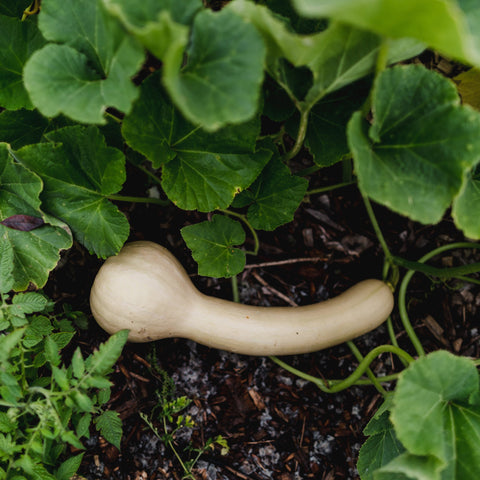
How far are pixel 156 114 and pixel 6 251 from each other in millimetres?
518

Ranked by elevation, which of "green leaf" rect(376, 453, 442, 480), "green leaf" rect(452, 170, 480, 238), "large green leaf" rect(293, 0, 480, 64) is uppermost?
"large green leaf" rect(293, 0, 480, 64)

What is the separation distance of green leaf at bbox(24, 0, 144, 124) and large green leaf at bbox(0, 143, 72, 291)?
12.1 inches

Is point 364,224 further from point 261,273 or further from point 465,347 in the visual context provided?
point 465,347

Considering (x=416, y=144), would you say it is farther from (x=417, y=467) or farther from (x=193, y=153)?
(x=417, y=467)

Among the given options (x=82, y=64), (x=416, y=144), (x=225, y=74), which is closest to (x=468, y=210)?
(x=416, y=144)

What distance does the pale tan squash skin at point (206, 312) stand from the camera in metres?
1.50

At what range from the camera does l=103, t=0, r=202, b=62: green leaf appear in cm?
90

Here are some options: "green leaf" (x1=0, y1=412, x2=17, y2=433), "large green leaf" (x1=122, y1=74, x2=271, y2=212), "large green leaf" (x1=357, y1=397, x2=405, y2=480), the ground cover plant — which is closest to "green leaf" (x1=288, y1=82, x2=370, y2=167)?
the ground cover plant

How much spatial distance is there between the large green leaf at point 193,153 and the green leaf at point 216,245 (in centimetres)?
13

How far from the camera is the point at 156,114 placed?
4.16 feet

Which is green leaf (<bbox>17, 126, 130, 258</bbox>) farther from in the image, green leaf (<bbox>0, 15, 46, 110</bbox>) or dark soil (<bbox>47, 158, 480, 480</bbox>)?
dark soil (<bbox>47, 158, 480, 480</bbox>)

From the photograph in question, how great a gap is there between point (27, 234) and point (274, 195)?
70cm

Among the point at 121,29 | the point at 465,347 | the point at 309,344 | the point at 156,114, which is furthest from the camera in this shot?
the point at 465,347

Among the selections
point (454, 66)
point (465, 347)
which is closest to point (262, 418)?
point (465, 347)
